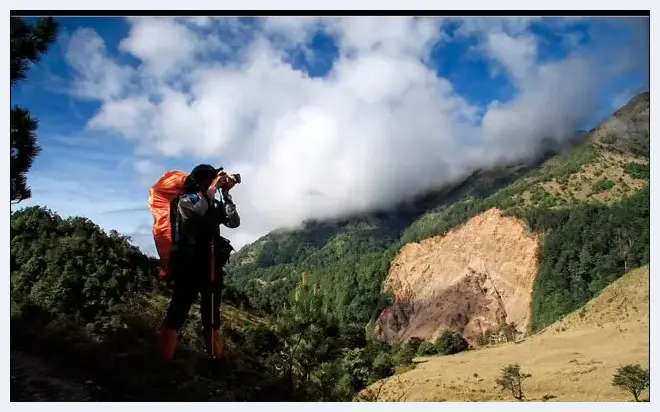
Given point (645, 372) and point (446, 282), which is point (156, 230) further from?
point (446, 282)

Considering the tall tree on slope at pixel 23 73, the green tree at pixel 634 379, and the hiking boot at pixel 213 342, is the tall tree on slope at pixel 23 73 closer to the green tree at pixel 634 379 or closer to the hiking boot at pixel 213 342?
the hiking boot at pixel 213 342

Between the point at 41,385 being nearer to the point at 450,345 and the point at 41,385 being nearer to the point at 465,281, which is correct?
the point at 450,345

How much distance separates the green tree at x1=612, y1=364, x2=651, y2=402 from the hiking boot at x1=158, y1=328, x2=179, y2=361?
508cm

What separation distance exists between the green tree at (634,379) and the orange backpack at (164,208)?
5.28 m

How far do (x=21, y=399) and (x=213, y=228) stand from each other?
7.82ft

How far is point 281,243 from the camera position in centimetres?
3991

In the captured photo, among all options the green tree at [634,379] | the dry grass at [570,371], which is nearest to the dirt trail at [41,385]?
the dry grass at [570,371]

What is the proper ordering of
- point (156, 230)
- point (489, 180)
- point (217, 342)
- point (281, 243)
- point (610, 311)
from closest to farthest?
1. point (156, 230)
2. point (217, 342)
3. point (610, 311)
4. point (281, 243)
5. point (489, 180)

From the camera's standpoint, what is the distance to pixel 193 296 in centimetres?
580

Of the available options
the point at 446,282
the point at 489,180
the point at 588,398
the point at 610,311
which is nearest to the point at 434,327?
the point at 446,282

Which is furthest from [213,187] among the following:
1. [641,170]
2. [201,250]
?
[641,170]

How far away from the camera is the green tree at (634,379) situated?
616 centimetres

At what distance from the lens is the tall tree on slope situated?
17.9ft

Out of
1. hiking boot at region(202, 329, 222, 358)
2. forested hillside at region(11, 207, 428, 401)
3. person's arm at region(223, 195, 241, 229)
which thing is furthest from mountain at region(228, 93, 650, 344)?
person's arm at region(223, 195, 241, 229)
